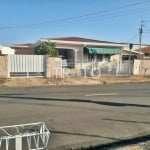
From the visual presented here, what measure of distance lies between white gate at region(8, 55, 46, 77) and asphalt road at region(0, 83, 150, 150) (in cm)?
1001

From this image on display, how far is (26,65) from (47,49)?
636cm

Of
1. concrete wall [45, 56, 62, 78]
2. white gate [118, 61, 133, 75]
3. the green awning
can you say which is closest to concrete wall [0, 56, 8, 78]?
concrete wall [45, 56, 62, 78]

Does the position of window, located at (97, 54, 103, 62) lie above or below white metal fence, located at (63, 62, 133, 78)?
above

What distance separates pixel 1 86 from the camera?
2250 centimetres

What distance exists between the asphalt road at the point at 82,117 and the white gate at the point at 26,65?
10009 mm

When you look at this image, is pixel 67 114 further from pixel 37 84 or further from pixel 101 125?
pixel 37 84

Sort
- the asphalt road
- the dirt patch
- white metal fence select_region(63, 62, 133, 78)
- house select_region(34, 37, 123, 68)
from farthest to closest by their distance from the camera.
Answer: house select_region(34, 37, 123, 68) < white metal fence select_region(63, 62, 133, 78) < the dirt patch < the asphalt road

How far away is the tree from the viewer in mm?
31266

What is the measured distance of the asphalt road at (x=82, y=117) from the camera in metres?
8.47

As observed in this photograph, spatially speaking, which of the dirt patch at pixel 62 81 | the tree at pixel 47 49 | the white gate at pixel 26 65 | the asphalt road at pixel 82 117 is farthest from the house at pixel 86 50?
the asphalt road at pixel 82 117

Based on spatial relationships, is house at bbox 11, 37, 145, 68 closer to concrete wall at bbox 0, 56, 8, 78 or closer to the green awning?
the green awning

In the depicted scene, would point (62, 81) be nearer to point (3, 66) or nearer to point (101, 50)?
point (3, 66)

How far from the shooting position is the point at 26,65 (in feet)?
83.2

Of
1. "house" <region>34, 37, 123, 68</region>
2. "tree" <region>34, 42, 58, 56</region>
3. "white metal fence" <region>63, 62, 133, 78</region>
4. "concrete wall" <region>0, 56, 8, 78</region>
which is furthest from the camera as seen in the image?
"house" <region>34, 37, 123, 68</region>
